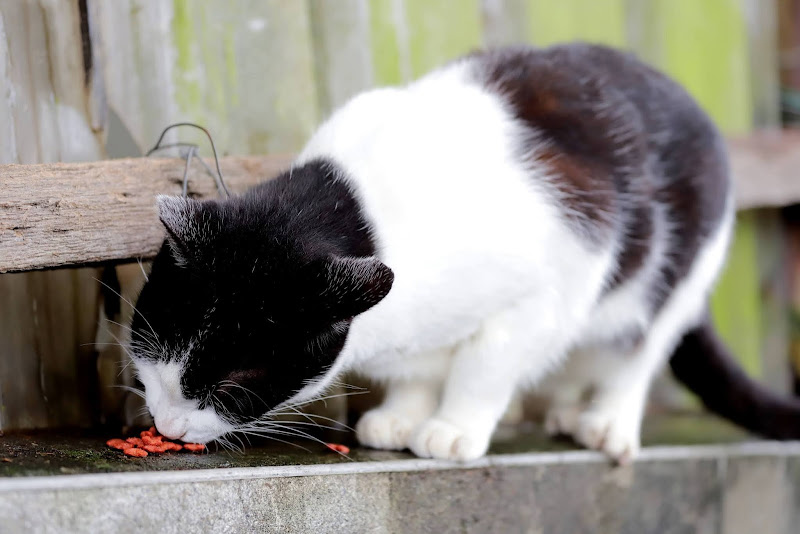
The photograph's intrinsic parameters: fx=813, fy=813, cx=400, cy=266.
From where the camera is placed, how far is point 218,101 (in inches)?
77.8

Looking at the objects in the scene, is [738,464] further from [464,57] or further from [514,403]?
[464,57]

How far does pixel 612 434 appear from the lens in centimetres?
204

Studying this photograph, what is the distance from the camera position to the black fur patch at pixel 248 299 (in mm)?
1311

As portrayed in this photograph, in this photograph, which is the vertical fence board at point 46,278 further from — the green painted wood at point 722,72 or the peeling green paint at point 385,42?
the green painted wood at point 722,72

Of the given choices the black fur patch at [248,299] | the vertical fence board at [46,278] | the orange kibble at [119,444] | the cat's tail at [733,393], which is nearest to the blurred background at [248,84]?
the vertical fence board at [46,278]

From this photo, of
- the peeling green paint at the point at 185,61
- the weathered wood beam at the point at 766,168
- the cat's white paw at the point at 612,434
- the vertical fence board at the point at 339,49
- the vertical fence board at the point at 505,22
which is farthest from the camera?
the weathered wood beam at the point at 766,168

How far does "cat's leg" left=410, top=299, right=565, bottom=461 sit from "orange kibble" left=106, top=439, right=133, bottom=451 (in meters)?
0.58

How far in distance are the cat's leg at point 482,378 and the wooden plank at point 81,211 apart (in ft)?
2.22

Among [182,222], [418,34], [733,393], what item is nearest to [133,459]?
[182,222]

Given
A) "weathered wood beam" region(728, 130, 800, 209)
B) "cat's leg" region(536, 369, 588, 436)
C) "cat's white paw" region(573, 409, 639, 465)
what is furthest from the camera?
"weathered wood beam" region(728, 130, 800, 209)

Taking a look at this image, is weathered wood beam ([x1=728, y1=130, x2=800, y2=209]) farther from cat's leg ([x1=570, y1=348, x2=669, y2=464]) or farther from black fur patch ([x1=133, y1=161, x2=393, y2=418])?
black fur patch ([x1=133, y1=161, x2=393, y2=418])

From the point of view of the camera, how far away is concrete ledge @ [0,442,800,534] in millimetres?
1149

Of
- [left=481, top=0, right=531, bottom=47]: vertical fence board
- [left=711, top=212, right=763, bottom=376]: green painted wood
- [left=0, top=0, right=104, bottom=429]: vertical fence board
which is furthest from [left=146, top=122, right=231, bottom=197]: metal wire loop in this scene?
[left=711, top=212, right=763, bottom=376]: green painted wood

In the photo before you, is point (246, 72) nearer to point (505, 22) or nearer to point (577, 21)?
point (505, 22)
